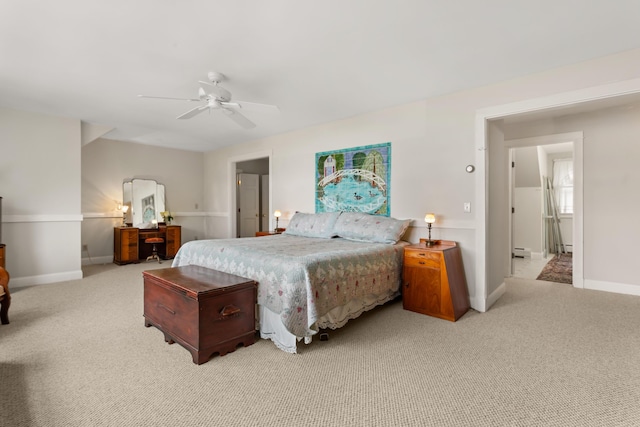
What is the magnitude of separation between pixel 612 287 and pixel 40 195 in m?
7.76

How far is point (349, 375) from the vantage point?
2.10 metres

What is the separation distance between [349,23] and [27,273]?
207 inches

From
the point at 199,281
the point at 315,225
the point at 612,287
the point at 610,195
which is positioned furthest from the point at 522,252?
the point at 199,281

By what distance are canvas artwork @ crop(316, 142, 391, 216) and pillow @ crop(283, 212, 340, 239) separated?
41 centimetres

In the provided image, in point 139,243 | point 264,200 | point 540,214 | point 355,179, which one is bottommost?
point 139,243

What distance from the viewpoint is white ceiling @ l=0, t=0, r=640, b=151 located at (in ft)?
7.12

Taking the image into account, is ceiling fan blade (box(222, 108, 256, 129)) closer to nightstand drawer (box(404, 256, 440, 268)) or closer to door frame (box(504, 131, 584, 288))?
nightstand drawer (box(404, 256, 440, 268))

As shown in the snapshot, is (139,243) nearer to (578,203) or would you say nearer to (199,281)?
(199,281)

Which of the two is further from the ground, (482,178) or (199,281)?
(482,178)

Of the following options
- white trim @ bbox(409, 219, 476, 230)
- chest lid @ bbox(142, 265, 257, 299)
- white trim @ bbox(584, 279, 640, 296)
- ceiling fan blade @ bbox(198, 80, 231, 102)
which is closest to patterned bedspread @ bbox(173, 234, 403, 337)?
chest lid @ bbox(142, 265, 257, 299)

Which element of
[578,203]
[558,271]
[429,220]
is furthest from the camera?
[558,271]

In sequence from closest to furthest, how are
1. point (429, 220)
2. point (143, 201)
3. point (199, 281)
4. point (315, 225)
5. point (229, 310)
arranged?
point (229, 310) → point (199, 281) → point (429, 220) → point (315, 225) → point (143, 201)

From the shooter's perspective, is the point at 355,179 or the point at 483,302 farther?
the point at 355,179

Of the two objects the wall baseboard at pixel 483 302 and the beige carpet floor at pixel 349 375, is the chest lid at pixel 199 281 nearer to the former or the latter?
the beige carpet floor at pixel 349 375
